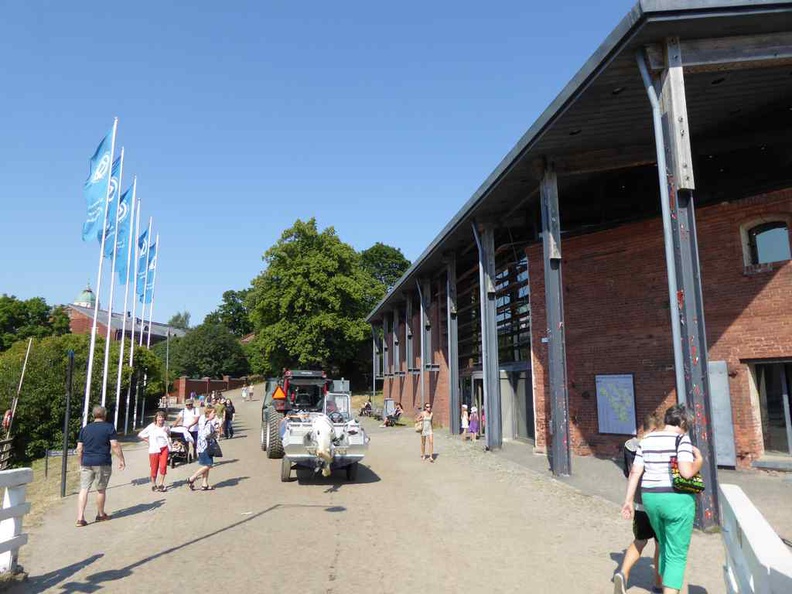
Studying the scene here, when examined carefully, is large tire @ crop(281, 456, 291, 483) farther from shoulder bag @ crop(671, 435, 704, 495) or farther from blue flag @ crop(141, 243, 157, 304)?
blue flag @ crop(141, 243, 157, 304)

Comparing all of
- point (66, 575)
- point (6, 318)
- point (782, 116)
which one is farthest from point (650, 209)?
point (6, 318)

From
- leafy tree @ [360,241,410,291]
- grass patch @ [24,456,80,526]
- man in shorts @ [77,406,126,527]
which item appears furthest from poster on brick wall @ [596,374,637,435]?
leafy tree @ [360,241,410,291]

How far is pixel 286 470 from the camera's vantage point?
12.1 metres

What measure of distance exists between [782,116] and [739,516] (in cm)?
1284

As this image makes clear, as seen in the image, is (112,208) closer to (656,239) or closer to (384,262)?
(656,239)

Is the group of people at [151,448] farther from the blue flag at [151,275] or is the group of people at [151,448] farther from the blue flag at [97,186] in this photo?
the blue flag at [151,275]

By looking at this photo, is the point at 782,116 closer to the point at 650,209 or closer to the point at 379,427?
the point at 650,209

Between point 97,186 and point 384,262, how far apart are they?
57.8 metres

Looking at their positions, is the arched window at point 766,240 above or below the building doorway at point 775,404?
above

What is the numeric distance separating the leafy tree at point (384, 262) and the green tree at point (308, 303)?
23.5 metres

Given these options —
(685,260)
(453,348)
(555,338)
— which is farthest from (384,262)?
(685,260)

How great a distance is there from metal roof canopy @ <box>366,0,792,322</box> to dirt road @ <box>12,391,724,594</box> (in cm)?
776

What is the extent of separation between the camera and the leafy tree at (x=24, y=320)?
58812 mm

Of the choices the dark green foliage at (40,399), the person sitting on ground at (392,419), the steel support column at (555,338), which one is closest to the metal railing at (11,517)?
the steel support column at (555,338)
